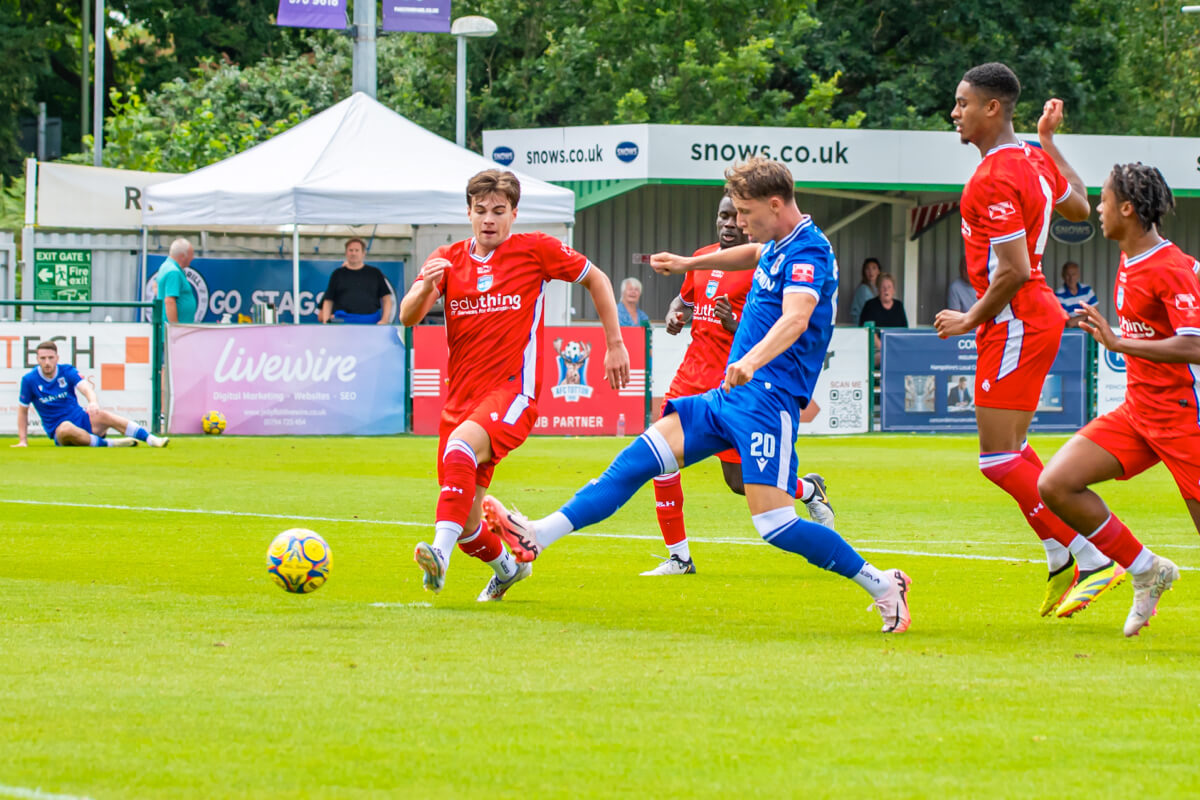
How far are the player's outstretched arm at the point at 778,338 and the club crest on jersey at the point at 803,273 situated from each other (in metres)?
0.07

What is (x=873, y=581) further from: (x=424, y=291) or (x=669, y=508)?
(x=669, y=508)

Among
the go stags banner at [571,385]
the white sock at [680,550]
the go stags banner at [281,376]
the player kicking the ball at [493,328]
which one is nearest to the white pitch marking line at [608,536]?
the white sock at [680,550]

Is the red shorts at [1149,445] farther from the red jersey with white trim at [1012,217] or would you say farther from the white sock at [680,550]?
the white sock at [680,550]

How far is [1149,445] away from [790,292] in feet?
4.88

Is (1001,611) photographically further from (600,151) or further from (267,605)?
(600,151)

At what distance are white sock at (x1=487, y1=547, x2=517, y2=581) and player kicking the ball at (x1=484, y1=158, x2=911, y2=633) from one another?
91cm

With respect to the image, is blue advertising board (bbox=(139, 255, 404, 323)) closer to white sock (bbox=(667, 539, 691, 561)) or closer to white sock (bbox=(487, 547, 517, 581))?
white sock (bbox=(667, 539, 691, 561))

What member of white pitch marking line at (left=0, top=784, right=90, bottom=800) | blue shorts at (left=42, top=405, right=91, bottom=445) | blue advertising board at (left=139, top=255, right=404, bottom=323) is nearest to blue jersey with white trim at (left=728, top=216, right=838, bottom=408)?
white pitch marking line at (left=0, top=784, right=90, bottom=800)

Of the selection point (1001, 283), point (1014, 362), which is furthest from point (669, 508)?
point (1001, 283)

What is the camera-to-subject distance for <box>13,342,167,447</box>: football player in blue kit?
1917 centimetres

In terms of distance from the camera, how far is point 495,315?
7844 millimetres

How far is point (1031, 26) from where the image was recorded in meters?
43.4

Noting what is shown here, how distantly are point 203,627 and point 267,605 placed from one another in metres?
0.76

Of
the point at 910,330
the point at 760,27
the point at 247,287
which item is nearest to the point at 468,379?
the point at 910,330
